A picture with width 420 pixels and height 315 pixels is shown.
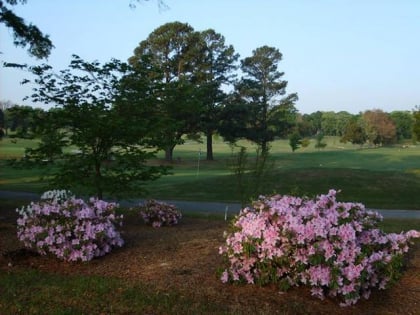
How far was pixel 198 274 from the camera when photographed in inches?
226

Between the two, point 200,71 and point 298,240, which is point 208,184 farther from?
point 200,71

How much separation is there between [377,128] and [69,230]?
87656mm

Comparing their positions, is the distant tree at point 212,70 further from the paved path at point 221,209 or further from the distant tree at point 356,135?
the distant tree at point 356,135

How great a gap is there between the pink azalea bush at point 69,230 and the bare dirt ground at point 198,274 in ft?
0.58

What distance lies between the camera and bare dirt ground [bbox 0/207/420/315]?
4.96 m

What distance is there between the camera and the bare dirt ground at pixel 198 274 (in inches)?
195

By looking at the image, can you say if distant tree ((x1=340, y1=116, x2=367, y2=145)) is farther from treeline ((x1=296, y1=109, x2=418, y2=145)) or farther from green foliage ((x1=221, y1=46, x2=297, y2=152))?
green foliage ((x1=221, y1=46, x2=297, y2=152))

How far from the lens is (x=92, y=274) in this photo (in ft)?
19.8

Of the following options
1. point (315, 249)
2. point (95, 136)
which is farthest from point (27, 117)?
point (315, 249)

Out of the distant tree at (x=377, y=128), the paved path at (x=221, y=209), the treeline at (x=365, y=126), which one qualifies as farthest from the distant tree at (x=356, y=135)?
the paved path at (x=221, y=209)

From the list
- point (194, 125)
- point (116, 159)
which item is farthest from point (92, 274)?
point (194, 125)

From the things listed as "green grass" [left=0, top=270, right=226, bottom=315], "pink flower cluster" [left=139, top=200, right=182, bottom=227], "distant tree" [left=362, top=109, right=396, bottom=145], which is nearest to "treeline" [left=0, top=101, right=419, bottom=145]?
"distant tree" [left=362, top=109, right=396, bottom=145]

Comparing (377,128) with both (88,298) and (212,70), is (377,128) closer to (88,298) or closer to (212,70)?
(212,70)

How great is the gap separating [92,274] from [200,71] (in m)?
44.6
